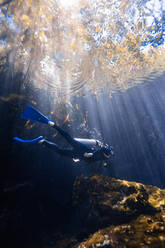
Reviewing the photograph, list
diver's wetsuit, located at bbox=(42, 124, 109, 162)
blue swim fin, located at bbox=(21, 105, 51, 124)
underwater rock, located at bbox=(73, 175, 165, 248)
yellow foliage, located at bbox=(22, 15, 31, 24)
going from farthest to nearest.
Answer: yellow foliage, located at bbox=(22, 15, 31, 24)
diver's wetsuit, located at bbox=(42, 124, 109, 162)
blue swim fin, located at bbox=(21, 105, 51, 124)
underwater rock, located at bbox=(73, 175, 165, 248)

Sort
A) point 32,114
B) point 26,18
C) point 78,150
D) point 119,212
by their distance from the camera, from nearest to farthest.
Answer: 1. point 119,212
2. point 32,114
3. point 78,150
4. point 26,18

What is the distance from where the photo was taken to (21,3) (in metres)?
5.88

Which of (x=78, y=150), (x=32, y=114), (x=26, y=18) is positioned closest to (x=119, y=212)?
(x=78, y=150)

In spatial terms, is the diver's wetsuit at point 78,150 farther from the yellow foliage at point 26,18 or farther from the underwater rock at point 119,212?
the yellow foliage at point 26,18

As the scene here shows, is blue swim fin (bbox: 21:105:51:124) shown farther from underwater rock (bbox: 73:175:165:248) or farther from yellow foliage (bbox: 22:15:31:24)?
yellow foliage (bbox: 22:15:31:24)

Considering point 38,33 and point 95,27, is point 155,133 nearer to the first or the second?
point 95,27

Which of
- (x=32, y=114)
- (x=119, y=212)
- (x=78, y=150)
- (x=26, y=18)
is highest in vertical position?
(x=26, y=18)

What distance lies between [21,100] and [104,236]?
23.6 feet

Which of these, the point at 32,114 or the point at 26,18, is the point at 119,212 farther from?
the point at 26,18

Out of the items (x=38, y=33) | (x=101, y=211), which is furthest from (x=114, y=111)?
(x=101, y=211)

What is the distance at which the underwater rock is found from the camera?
11.5 ft

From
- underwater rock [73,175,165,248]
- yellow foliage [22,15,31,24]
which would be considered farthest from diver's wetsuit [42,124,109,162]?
yellow foliage [22,15,31,24]

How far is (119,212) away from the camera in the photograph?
4.69 metres

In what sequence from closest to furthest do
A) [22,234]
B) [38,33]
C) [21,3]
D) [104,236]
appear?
[104,236] < [21,3] < [22,234] < [38,33]
